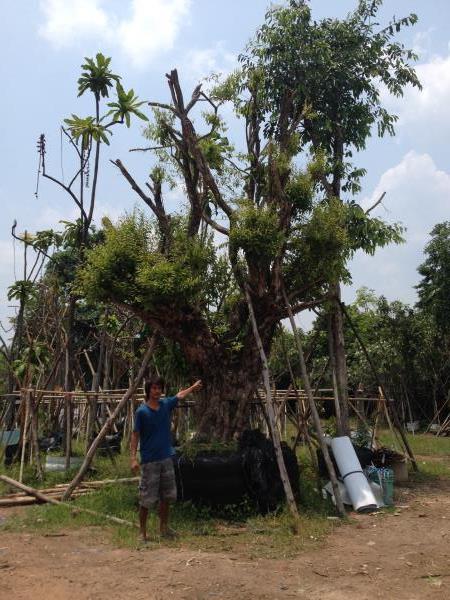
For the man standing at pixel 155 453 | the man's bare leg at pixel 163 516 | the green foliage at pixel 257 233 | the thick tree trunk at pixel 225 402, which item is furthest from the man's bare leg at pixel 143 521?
the green foliage at pixel 257 233

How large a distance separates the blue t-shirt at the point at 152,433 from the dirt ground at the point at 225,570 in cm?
88

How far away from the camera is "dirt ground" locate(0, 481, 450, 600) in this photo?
14.8 feet

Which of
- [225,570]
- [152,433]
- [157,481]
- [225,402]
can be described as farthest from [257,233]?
[225,570]

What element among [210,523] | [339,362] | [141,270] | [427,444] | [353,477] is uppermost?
[141,270]

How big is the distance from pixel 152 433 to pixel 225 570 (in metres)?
1.58

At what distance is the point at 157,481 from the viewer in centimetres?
600

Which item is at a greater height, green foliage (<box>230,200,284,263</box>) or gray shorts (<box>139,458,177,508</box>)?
green foliage (<box>230,200,284,263</box>)

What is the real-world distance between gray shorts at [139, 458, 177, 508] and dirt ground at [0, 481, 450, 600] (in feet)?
1.78

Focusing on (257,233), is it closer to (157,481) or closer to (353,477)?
(157,481)

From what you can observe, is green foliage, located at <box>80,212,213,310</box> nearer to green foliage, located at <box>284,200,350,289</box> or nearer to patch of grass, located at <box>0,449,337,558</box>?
green foliage, located at <box>284,200,350,289</box>

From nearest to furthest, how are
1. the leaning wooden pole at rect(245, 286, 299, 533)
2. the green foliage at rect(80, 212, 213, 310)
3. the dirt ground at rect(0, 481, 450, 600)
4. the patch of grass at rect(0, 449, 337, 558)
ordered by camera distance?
1. the dirt ground at rect(0, 481, 450, 600)
2. the patch of grass at rect(0, 449, 337, 558)
3. the leaning wooden pole at rect(245, 286, 299, 533)
4. the green foliage at rect(80, 212, 213, 310)

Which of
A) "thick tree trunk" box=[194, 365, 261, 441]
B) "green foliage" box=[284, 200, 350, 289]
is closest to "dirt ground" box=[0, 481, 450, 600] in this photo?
"thick tree trunk" box=[194, 365, 261, 441]

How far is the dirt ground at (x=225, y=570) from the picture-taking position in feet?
→ 14.8

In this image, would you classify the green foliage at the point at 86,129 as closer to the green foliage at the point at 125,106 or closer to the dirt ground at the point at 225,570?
the green foliage at the point at 125,106
